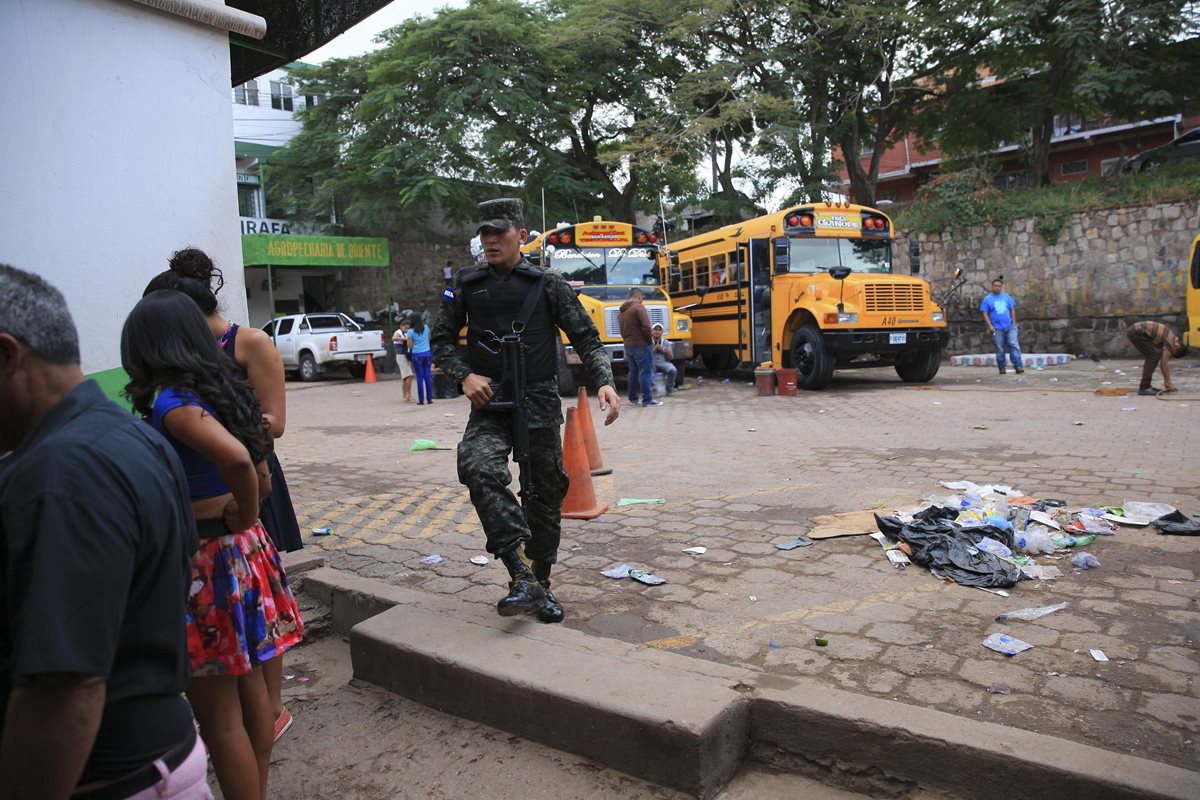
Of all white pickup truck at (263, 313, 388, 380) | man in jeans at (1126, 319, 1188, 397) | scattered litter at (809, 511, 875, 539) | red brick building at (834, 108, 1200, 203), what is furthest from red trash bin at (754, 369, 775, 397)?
red brick building at (834, 108, 1200, 203)

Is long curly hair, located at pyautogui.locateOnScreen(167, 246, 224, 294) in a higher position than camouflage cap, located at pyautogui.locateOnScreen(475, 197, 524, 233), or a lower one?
lower

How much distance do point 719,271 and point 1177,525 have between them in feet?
39.0

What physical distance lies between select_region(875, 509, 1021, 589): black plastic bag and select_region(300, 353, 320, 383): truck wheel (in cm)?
1991

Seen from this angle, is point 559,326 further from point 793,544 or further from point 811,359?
point 811,359

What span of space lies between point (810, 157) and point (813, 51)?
2646 millimetres

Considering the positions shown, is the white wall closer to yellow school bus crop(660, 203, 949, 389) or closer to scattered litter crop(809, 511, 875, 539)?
scattered litter crop(809, 511, 875, 539)

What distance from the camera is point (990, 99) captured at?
2228 centimetres

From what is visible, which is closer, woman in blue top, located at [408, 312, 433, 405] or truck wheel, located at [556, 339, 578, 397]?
truck wheel, located at [556, 339, 578, 397]

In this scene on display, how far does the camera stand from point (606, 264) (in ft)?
50.9

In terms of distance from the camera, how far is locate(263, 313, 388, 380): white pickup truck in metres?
22.1

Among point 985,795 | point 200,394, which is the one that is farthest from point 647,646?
point 200,394

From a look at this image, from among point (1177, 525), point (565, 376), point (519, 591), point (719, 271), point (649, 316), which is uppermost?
point (719, 271)

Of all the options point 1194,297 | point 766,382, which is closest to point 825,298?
point 766,382

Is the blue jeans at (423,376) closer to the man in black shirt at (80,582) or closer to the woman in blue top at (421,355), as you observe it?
the woman in blue top at (421,355)
